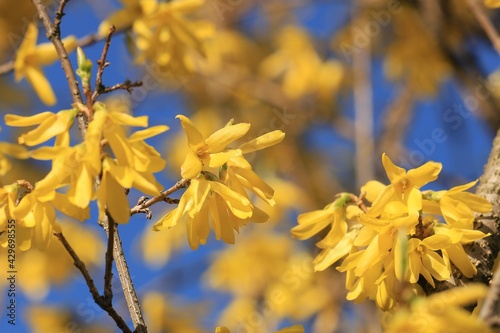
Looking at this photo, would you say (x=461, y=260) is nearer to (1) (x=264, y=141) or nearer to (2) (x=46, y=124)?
(1) (x=264, y=141)

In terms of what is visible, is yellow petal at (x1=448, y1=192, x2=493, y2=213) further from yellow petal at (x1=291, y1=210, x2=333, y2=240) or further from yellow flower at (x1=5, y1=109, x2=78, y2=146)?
yellow flower at (x1=5, y1=109, x2=78, y2=146)

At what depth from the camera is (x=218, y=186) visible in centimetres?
145

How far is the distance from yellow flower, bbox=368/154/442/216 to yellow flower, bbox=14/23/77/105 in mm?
1468

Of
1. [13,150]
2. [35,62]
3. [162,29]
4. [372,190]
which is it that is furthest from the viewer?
[162,29]

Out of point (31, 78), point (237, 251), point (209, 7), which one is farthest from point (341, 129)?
point (31, 78)

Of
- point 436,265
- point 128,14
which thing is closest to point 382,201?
point 436,265

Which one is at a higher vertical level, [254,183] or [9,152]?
[9,152]

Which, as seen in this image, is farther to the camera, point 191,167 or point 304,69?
point 304,69

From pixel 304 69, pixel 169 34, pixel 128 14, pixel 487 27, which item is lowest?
pixel 304 69

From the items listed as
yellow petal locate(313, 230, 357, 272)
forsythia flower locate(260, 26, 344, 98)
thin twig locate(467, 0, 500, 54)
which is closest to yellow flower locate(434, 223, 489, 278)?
yellow petal locate(313, 230, 357, 272)

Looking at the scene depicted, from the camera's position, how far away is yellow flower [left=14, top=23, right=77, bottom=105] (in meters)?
2.54

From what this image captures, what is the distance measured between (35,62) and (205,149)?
4.45 ft

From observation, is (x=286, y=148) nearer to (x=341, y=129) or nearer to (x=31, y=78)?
(x=341, y=129)

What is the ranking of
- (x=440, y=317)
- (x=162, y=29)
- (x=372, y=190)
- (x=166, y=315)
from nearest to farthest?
(x=440, y=317) < (x=372, y=190) < (x=162, y=29) < (x=166, y=315)
